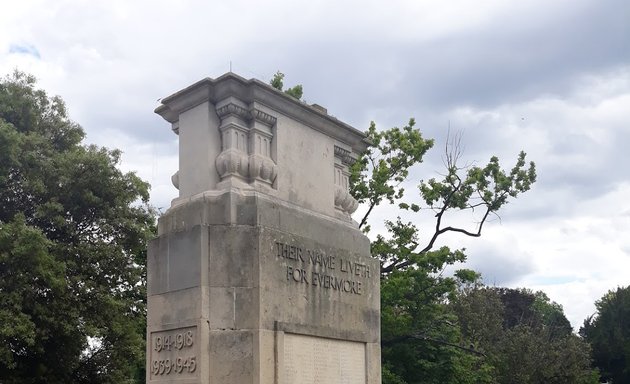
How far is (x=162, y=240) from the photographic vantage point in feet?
24.3

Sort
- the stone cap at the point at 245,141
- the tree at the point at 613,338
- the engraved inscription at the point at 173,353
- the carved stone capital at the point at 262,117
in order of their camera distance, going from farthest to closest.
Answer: the tree at the point at 613,338
the carved stone capital at the point at 262,117
the stone cap at the point at 245,141
the engraved inscription at the point at 173,353

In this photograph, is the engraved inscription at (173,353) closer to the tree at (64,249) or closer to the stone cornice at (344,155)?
the stone cornice at (344,155)

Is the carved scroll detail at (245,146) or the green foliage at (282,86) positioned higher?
the green foliage at (282,86)

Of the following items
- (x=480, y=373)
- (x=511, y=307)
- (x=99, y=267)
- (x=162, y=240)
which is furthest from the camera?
(x=511, y=307)

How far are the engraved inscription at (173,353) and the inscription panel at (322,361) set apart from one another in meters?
0.88

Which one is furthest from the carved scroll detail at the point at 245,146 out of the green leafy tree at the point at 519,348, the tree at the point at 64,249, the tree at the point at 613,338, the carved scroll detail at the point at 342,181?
the tree at the point at 613,338

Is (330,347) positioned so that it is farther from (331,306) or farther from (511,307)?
(511,307)

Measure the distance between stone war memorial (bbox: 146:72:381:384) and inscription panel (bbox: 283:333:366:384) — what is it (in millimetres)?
11

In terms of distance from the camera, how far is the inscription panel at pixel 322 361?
286 inches

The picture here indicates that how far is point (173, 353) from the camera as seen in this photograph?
23.2 ft

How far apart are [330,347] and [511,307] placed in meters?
49.9

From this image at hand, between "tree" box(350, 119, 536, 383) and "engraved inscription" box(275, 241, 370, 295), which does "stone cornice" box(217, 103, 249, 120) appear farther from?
"tree" box(350, 119, 536, 383)

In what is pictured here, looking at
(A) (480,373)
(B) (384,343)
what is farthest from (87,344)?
(A) (480,373)

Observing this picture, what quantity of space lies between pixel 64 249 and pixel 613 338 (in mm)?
38260
